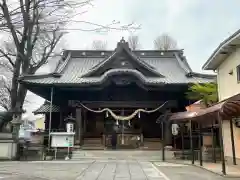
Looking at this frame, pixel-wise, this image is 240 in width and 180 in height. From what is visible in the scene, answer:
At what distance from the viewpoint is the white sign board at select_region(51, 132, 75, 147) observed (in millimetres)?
17094

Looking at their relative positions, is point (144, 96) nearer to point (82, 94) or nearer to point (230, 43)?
point (82, 94)

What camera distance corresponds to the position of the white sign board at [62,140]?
673 inches

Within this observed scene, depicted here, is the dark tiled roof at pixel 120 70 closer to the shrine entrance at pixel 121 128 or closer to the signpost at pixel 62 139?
the shrine entrance at pixel 121 128

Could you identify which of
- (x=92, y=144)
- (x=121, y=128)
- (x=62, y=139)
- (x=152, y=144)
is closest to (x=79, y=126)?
(x=92, y=144)

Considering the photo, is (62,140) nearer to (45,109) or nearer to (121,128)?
(121,128)

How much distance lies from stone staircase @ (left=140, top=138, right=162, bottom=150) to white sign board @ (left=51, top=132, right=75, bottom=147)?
17.5 feet

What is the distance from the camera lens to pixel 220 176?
1016 centimetres

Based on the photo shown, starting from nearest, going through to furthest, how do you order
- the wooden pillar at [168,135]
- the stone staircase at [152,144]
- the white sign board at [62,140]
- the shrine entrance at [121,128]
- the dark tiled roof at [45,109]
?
the white sign board at [62,140] → the wooden pillar at [168,135] → the stone staircase at [152,144] → the shrine entrance at [121,128] → the dark tiled roof at [45,109]

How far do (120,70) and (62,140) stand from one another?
581 cm

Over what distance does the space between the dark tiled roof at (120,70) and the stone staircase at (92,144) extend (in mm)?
4170

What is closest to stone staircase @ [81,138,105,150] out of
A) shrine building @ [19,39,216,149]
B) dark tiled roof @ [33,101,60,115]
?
shrine building @ [19,39,216,149]

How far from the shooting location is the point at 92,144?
2028cm

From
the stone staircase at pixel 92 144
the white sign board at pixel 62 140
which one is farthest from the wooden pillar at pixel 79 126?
the white sign board at pixel 62 140

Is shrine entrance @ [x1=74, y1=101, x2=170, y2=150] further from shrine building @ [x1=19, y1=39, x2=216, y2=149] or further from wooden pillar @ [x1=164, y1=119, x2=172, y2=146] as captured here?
wooden pillar @ [x1=164, y1=119, x2=172, y2=146]
